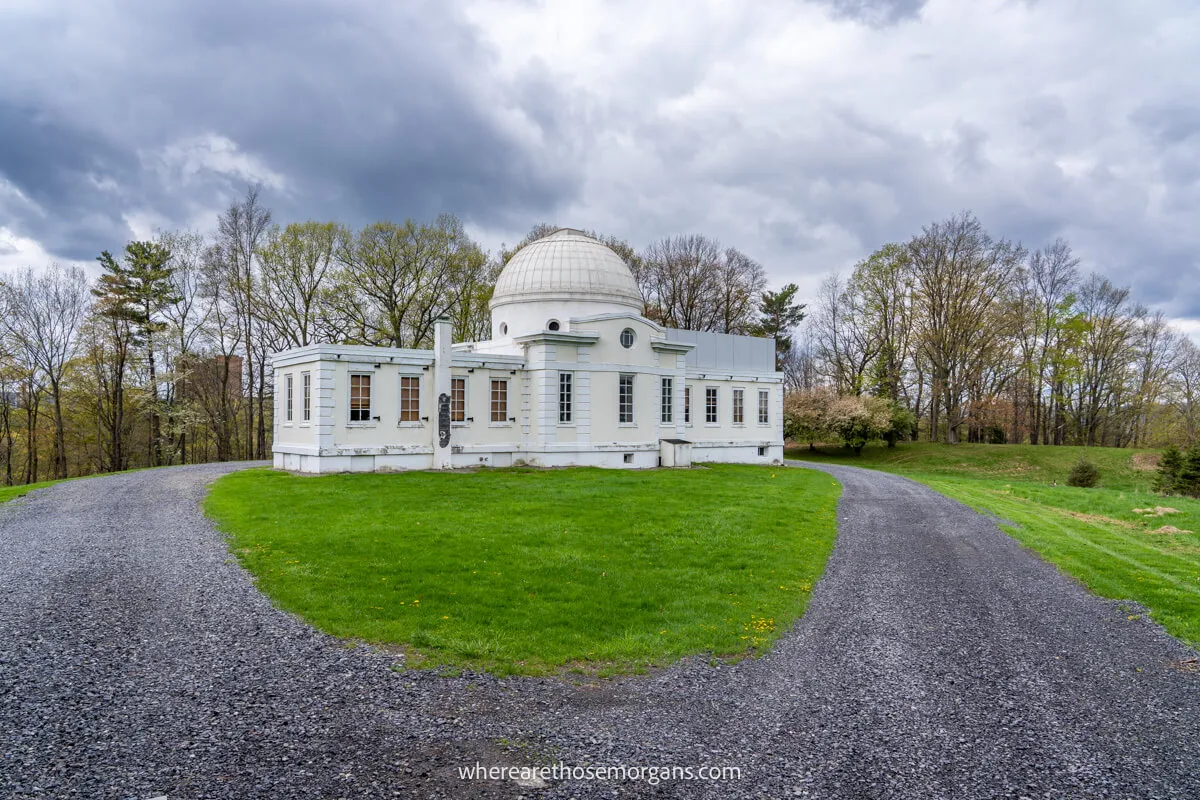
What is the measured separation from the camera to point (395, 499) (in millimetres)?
17156

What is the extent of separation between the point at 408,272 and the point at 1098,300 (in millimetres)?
47374

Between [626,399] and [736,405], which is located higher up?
[626,399]

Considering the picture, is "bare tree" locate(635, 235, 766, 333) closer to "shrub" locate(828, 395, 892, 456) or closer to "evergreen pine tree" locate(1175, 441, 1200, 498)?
"shrub" locate(828, 395, 892, 456)

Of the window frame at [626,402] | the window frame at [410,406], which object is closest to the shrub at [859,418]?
the window frame at [626,402]

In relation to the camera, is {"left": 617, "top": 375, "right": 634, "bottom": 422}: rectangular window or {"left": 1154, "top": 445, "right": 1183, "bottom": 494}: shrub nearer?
{"left": 1154, "top": 445, "right": 1183, "bottom": 494}: shrub

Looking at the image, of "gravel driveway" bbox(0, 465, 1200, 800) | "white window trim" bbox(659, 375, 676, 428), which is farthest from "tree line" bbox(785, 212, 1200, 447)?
"gravel driveway" bbox(0, 465, 1200, 800)

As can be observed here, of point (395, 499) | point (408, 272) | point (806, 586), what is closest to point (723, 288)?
point (408, 272)

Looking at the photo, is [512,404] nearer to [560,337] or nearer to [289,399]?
[560,337]

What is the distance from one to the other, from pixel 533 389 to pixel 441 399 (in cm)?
395

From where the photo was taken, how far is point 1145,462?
37594 mm

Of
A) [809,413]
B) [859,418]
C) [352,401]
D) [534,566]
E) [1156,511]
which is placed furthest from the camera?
[809,413]

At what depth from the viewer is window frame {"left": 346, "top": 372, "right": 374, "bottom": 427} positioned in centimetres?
2364

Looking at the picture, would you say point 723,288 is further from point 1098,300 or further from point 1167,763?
point 1167,763

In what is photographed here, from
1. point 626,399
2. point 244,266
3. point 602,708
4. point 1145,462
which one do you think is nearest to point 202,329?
point 244,266
